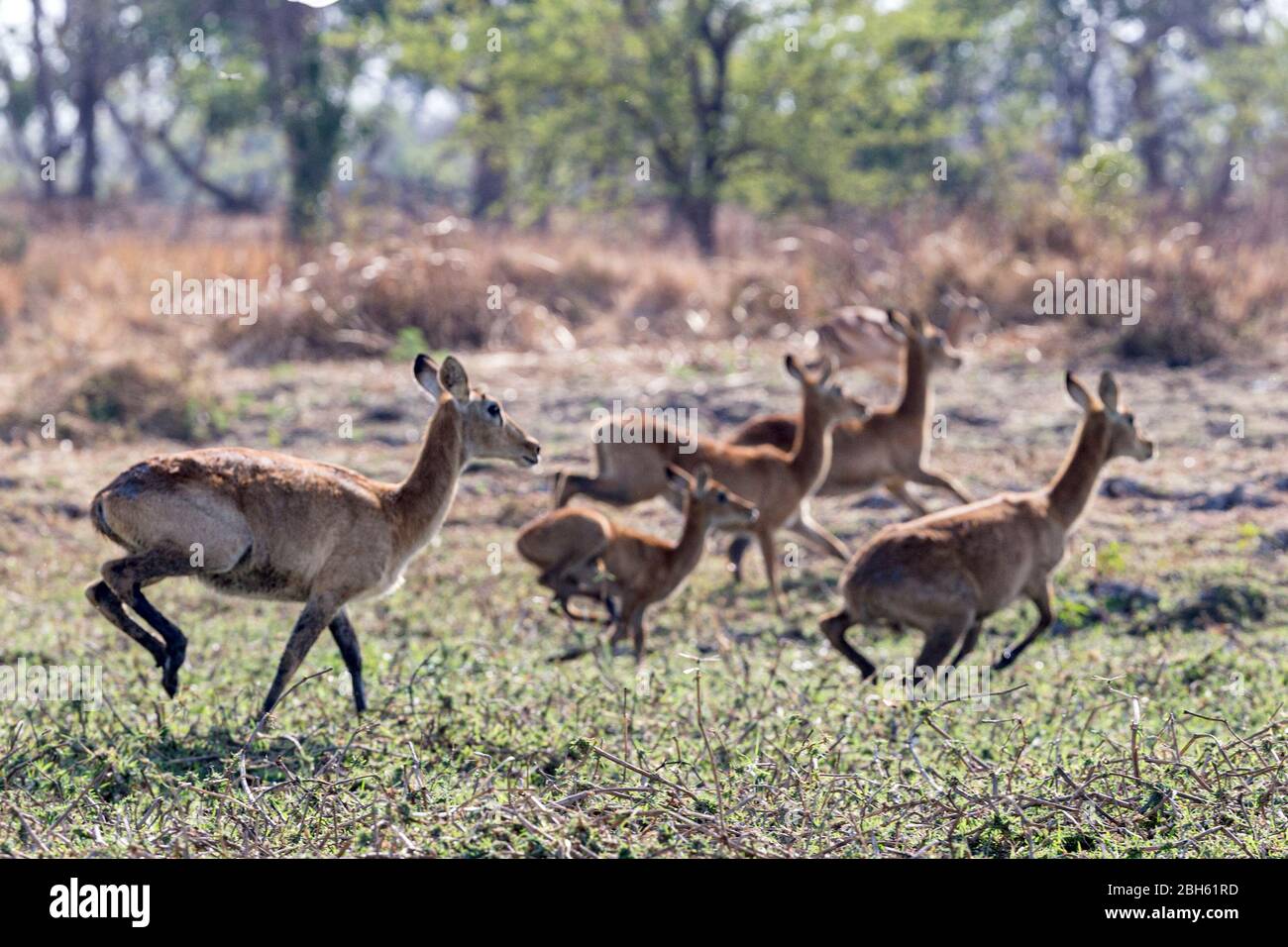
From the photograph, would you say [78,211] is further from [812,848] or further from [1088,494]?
[812,848]

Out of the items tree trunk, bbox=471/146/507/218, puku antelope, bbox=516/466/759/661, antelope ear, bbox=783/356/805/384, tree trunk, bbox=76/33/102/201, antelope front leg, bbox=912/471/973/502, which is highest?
tree trunk, bbox=76/33/102/201

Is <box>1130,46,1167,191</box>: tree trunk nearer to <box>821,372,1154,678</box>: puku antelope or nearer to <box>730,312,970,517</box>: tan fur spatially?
<box>730,312,970,517</box>: tan fur

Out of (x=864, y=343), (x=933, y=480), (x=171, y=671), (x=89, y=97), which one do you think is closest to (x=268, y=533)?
(x=171, y=671)

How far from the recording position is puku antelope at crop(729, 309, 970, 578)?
10.8 m

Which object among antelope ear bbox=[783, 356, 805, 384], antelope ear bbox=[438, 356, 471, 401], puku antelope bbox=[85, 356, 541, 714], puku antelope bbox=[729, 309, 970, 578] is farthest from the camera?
puku antelope bbox=[729, 309, 970, 578]

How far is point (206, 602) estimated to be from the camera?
9.38 meters

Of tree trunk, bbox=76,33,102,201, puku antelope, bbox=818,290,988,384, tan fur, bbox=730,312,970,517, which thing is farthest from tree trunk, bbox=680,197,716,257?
tree trunk, bbox=76,33,102,201

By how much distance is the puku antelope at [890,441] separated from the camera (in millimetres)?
10758

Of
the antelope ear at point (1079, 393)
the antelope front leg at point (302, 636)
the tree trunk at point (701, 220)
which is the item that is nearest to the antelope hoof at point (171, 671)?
the antelope front leg at point (302, 636)

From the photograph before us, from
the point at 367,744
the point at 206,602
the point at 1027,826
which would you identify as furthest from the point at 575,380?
the point at 1027,826

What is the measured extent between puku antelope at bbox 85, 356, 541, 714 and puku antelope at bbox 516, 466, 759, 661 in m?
1.99

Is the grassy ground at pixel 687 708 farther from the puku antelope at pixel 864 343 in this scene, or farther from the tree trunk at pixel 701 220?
the tree trunk at pixel 701 220

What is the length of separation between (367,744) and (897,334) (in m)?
8.46

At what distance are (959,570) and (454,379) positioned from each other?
2304 mm
